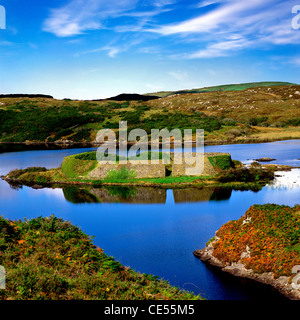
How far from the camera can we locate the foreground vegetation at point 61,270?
1080 centimetres

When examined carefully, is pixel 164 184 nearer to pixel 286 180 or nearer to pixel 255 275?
pixel 286 180

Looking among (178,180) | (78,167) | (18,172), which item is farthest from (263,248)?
(18,172)

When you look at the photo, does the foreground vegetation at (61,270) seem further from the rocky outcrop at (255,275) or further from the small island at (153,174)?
the small island at (153,174)

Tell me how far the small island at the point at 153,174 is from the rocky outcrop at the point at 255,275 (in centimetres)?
1945

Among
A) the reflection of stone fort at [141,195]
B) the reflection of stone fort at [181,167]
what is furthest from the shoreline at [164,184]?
the reflection of stone fort at [181,167]

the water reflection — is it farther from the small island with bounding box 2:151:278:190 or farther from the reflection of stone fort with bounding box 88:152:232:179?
the reflection of stone fort with bounding box 88:152:232:179

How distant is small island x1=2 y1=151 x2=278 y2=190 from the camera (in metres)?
39.9

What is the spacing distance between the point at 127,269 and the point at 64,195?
22870mm

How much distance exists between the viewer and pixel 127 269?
52.4 feet

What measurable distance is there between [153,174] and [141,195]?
6966 millimetres

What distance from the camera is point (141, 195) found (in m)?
35.5

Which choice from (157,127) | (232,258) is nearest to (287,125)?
(157,127)

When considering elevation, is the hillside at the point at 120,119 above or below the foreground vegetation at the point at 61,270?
above

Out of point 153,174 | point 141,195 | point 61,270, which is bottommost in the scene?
point 141,195
